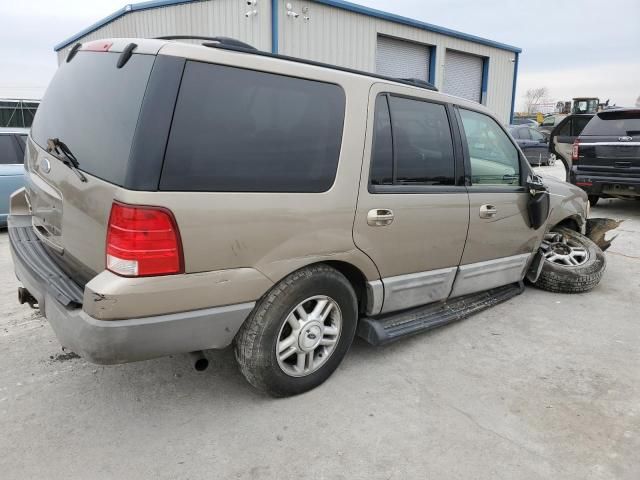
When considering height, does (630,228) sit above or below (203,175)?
below

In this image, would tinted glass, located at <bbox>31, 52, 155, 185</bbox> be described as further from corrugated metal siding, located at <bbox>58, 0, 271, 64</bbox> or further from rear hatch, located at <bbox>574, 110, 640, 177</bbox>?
corrugated metal siding, located at <bbox>58, 0, 271, 64</bbox>

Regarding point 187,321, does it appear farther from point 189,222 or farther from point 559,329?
point 559,329

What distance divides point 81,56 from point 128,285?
1493mm

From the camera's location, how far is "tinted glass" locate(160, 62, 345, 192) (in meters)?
2.22

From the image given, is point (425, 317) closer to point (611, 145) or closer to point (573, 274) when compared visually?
point (573, 274)

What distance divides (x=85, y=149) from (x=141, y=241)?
0.65m

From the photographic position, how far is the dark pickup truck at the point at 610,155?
8.27 m

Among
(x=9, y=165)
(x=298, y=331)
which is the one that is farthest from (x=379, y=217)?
(x=9, y=165)

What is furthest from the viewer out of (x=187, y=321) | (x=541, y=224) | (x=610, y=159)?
(x=610, y=159)

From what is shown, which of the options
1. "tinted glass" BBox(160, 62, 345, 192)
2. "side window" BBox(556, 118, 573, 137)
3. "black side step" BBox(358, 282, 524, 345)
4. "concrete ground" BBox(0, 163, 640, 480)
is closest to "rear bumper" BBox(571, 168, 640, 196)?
"side window" BBox(556, 118, 573, 137)

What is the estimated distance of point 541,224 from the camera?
4.27m

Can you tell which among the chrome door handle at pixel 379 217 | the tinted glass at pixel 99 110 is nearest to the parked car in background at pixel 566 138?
the chrome door handle at pixel 379 217

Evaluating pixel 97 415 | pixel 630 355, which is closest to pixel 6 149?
pixel 97 415

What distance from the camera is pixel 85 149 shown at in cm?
241
